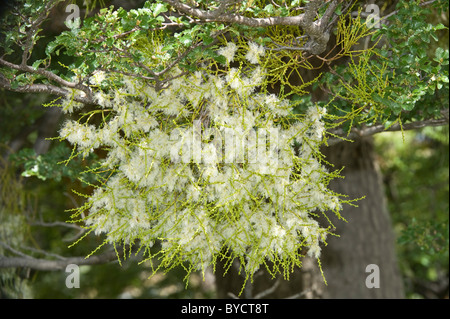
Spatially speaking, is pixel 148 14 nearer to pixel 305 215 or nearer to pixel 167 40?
pixel 167 40

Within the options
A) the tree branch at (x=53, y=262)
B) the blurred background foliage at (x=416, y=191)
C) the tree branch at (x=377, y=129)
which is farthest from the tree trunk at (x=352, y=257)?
the blurred background foliage at (x=416, y=191)

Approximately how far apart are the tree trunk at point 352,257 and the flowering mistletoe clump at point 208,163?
0.53 meters

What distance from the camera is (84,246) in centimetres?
278

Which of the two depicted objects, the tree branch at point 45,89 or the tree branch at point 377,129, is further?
the tree branch at point 377,129

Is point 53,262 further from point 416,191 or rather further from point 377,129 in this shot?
point 416,191

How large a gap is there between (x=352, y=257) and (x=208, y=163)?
1.44 meters

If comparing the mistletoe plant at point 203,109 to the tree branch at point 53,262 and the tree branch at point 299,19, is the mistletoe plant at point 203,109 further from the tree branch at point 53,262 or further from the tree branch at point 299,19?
the tree branch at point 53,262

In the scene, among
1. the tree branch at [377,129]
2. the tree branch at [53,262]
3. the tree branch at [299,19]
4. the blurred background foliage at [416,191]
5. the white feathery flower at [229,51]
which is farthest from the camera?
the blurred background foliage at [416,191]

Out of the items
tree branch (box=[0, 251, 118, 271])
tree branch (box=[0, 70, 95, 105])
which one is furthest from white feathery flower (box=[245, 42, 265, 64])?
tree branch (box=[0, 251, 118, 271])

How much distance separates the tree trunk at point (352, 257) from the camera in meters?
2.01

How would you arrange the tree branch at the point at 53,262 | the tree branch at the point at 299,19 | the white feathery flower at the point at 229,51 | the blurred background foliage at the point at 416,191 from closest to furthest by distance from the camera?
the tree branch at the point at 299,19
the white feathery flower at the point at 229,51
the tree branch at the point at 53,262
the blurred background foliage at the point at 416,191

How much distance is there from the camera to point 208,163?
3.86 feet

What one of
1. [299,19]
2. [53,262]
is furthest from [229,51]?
[53,262]

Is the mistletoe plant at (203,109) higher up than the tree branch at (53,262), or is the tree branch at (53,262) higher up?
the mistletoe plant at (203,109)
